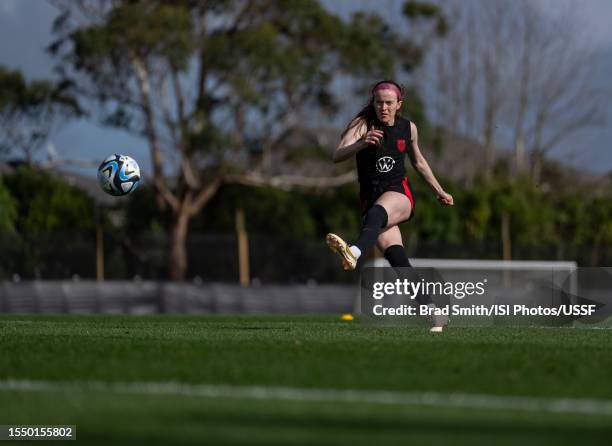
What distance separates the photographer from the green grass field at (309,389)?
12.2 ft

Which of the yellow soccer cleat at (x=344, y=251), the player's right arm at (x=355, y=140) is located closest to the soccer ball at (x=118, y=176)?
the player's right arm at (x=355, y=140)

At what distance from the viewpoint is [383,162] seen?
8.46 meters

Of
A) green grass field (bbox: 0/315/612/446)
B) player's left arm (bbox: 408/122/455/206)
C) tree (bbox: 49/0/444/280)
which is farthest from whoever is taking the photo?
tree (bbox: 49/0/444/280)

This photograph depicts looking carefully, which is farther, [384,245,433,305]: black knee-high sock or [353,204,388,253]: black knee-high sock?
[384,245,433,305]: black knee-high sock

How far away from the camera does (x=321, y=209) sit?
129ft

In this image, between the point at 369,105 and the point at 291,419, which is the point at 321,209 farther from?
the point at 291,419

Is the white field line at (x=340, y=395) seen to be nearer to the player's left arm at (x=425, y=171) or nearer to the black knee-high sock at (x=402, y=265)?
the black knee-high sock at (x=402, y=265)

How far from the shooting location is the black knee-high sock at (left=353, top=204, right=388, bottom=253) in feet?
26.6

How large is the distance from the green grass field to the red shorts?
1.57 m

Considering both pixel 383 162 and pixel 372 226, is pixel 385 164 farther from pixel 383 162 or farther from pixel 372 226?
pixel 372 226

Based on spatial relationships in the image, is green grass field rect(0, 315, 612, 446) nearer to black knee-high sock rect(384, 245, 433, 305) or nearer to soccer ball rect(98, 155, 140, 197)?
black knee-high sock rect(384, 245, 433, 305)

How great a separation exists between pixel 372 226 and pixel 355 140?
665 millimetres

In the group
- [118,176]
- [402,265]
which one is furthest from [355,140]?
[118,176]

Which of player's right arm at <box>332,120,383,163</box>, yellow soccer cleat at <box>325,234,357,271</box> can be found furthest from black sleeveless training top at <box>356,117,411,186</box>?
yellow soccer cleat at <box>325,234,357,271</box>
